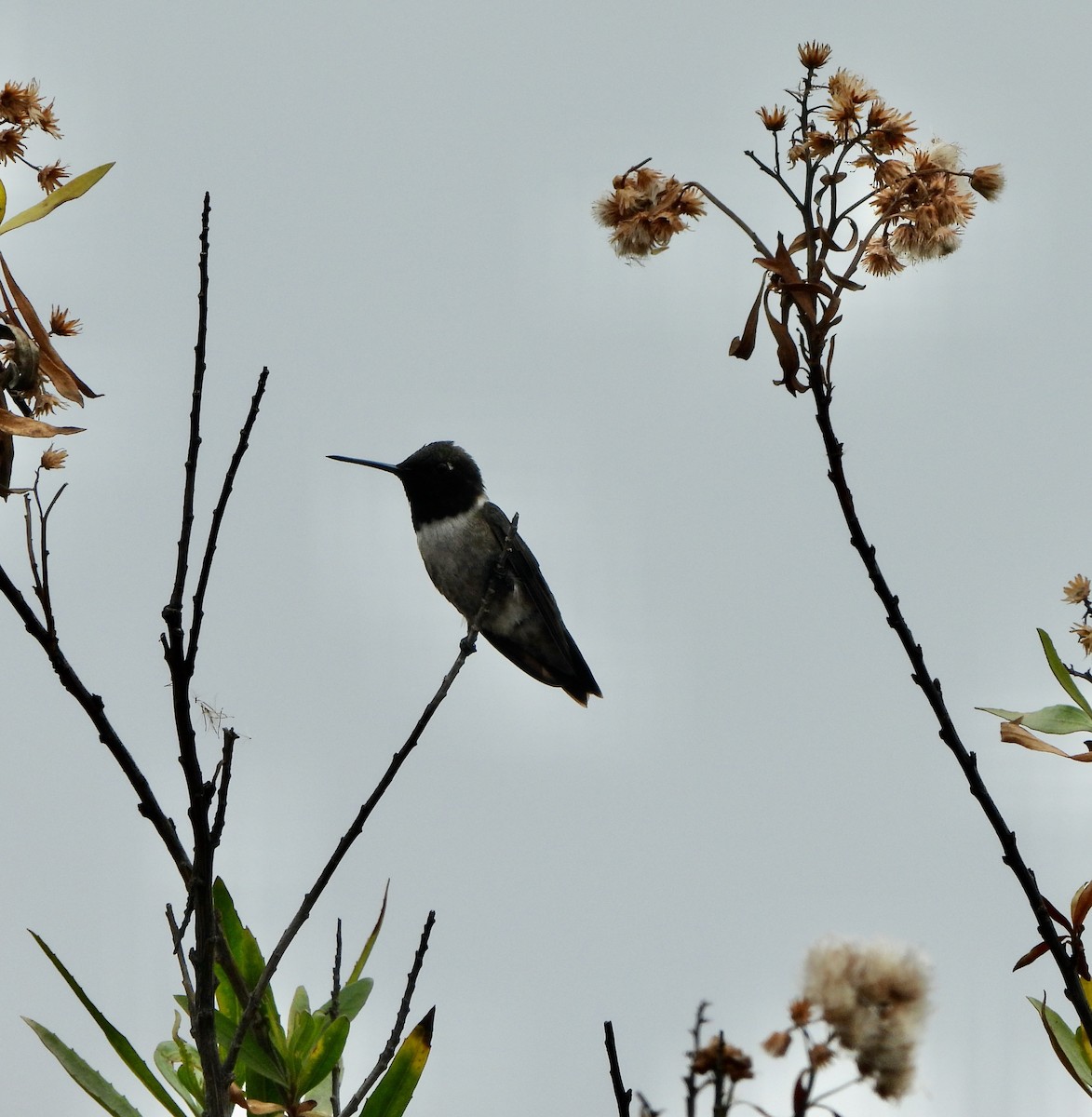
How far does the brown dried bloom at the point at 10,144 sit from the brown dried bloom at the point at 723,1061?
269cm

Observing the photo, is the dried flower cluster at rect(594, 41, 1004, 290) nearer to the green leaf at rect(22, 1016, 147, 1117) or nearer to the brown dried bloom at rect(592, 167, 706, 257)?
the brown dried bloom at rect(592, 167, 706, 257)

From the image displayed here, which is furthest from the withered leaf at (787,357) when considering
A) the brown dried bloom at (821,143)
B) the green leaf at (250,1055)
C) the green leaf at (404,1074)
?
the green leaf at (250,1055)

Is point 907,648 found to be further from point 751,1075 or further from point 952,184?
point 952,184

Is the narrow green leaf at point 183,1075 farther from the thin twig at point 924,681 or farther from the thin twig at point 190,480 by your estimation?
the thin twig at point 924,681

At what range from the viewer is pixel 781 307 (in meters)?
2.91

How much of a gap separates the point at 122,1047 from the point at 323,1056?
1.72 ft

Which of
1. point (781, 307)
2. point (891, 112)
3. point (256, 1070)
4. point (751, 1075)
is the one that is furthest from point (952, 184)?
point (256, 1070)

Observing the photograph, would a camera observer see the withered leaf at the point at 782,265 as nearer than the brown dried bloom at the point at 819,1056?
No

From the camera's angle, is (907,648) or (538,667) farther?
(538,667)

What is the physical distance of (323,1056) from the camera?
11.0 feet

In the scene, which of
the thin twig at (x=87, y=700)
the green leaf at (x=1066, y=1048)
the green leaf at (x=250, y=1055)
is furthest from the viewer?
the green leaf at (x=250, y=1055)

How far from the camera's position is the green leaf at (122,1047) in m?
2.82

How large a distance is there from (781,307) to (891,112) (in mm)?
794

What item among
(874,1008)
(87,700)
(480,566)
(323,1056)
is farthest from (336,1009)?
(480,566)
